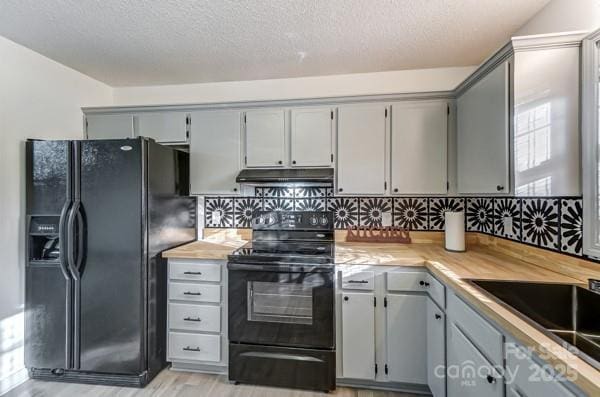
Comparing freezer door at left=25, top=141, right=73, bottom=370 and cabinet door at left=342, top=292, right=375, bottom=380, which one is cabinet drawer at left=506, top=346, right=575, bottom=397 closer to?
cabinet door at left=342, top=292, right=375, bottom=380

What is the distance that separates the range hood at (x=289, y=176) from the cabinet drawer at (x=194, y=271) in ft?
2.36

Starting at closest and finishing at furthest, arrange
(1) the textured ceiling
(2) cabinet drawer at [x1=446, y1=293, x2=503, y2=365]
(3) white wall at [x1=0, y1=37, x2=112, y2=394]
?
(2) cabinet drawer at [x1=446, y1=293, x2=503, y2=365]
(1) the textured ceiling
(3) white wall at [x1=0, y1=37, x2=112, y2=394]

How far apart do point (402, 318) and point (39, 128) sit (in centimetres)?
313

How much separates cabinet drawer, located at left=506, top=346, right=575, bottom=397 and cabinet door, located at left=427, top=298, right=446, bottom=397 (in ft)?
2.03

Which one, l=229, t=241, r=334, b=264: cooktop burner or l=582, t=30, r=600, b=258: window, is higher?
l=582, t=30, r=600, b=258: window

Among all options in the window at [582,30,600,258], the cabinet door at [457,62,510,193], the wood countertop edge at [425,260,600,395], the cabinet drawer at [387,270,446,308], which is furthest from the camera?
the cabinet drawer at [387,270,446,308]

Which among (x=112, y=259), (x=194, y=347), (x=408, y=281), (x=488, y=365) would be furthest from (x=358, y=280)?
(x=112, y=259)

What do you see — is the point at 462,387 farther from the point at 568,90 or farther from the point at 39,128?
the point at 39,128

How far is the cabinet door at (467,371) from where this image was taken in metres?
1.12

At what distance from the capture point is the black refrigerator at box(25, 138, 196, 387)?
6.48 ft

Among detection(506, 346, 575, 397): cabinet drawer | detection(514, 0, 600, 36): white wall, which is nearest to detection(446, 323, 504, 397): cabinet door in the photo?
detection(506, 346, 575, 397): cabinet drawer

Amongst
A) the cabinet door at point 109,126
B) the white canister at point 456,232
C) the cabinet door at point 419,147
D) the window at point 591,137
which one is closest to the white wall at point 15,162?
the cabinet door at point 109,126

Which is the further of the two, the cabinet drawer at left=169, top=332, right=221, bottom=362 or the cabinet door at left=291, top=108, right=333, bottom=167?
the cabinet door at left=291, top=108, right=333, bottom=167

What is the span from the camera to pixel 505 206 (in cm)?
208
